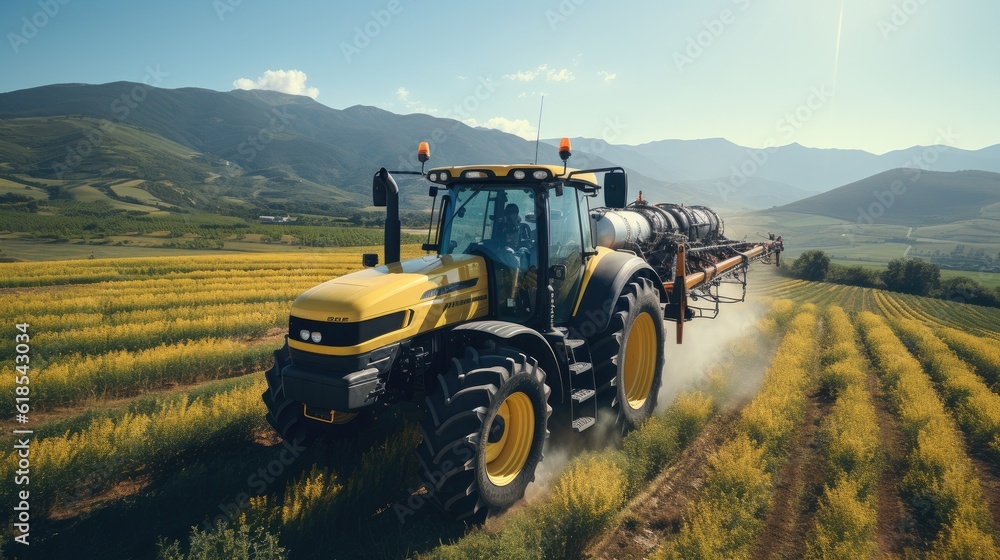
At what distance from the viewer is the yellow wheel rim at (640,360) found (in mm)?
7266

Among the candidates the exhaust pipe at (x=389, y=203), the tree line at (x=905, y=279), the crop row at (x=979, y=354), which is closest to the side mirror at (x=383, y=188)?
the exhaust pipe at (x=389, y=203)

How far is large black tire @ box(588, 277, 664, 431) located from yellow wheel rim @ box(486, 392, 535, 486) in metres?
1.35

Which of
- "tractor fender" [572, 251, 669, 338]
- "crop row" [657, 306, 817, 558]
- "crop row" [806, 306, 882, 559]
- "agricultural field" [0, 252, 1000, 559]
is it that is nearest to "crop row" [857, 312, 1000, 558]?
"agricultural field" [0, 252, 1000, 559]

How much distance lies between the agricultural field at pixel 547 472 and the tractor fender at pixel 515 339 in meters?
1.14

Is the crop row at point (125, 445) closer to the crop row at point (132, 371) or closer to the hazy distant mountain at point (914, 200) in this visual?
the crop row at point (132, 371)

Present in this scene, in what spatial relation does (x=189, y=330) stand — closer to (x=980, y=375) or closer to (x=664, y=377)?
(x=664, y=377)

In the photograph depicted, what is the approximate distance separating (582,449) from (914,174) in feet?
796

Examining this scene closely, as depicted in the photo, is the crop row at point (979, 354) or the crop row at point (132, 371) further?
the crop row at point (979, 354)

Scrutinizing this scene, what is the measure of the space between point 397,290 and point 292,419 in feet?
6.20

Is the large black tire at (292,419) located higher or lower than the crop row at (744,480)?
higher

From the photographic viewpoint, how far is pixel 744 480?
5.42 metres

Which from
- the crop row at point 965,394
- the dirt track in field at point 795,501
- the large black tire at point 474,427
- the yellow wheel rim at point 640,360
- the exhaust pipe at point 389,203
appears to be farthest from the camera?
the crop row at point 965,394

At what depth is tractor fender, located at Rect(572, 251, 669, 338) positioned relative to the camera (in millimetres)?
6004

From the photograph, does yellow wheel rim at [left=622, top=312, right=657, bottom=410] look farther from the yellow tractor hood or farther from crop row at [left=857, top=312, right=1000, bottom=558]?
crop row at [left=857, top=312, right=1000, bottom=558]
